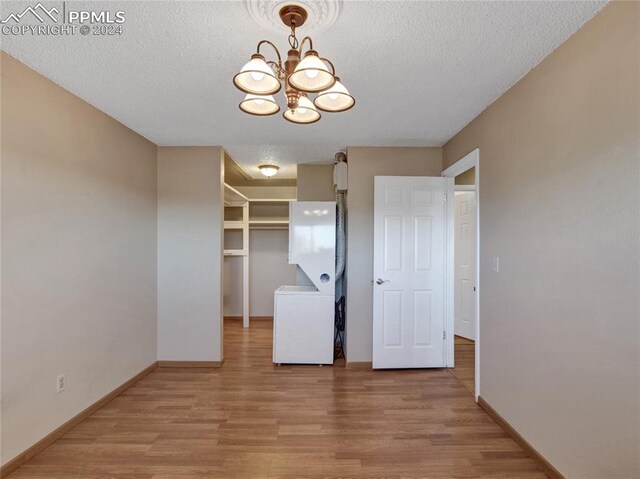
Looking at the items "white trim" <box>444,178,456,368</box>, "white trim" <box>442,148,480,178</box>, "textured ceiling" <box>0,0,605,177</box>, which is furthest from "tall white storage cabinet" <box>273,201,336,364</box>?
"textured ceiling" <box>0,0,605,177</box>

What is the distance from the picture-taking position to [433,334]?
345cm

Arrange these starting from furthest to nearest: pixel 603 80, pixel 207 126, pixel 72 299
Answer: pixel 207 126
pixel 72 299
pixel 603 80

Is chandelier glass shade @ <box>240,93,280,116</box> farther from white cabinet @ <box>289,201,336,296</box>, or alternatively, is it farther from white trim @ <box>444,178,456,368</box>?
white trim @ <box>444,178,456,368</box>

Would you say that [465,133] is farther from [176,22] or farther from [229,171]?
[229,171]

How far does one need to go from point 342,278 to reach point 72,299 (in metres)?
2.58

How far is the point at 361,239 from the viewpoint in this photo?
3.53m

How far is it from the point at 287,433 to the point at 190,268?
2.00 m

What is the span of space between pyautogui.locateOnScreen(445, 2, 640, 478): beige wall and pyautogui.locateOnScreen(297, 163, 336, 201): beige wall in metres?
2.25

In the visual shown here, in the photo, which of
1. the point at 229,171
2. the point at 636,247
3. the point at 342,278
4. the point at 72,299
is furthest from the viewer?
the point at 229,171

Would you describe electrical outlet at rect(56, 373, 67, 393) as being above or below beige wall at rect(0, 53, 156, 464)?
below

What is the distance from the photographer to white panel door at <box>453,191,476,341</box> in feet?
14.7

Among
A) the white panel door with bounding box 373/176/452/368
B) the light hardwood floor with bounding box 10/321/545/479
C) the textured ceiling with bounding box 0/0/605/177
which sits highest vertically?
the textured ceiling with bounding box 0/0/605/177

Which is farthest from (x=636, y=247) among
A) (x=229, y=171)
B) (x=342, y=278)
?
(x=229, y=171)

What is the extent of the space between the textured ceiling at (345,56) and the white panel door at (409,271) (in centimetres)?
77
